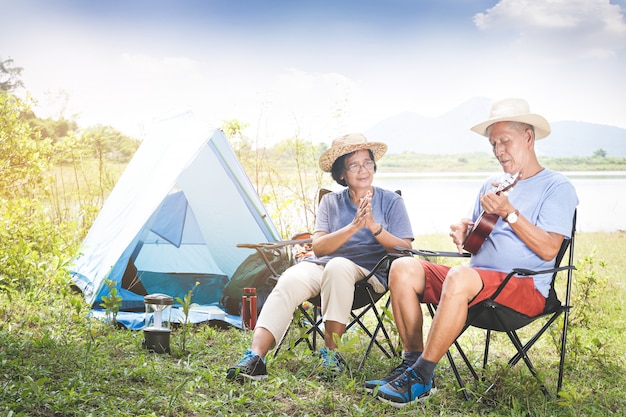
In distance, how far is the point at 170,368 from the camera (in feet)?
9.12

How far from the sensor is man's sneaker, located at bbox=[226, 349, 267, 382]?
254cm

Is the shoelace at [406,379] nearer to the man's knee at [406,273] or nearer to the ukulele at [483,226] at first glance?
the man's knee at [406,273]

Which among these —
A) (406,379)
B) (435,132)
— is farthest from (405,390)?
(435,132)

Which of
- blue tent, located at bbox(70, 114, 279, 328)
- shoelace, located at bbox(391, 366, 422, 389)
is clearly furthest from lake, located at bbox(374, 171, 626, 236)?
shoelace, located at bbox(391, 366, 422, 389)

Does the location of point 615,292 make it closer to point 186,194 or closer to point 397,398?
point 397,398

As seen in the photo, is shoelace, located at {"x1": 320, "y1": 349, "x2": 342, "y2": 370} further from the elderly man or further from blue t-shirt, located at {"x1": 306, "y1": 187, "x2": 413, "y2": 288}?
blue t-shirt, located at {"x1": 306, "y1": 187, "x2": 413, "y2": 288}

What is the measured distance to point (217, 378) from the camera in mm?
2654

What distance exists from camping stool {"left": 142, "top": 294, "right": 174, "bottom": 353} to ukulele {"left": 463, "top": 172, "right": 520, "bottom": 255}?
4.78 ft

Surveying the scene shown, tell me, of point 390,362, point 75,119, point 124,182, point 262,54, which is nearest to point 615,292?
point 390,362

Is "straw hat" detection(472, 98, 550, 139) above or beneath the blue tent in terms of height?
above

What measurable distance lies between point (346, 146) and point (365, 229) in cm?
39

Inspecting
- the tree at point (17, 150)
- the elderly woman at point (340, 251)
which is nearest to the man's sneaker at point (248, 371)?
the elderly woman at point (340, 251)

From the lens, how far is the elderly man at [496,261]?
92.0 inches

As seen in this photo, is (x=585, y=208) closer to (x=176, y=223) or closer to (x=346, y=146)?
(x=176, y=223)
